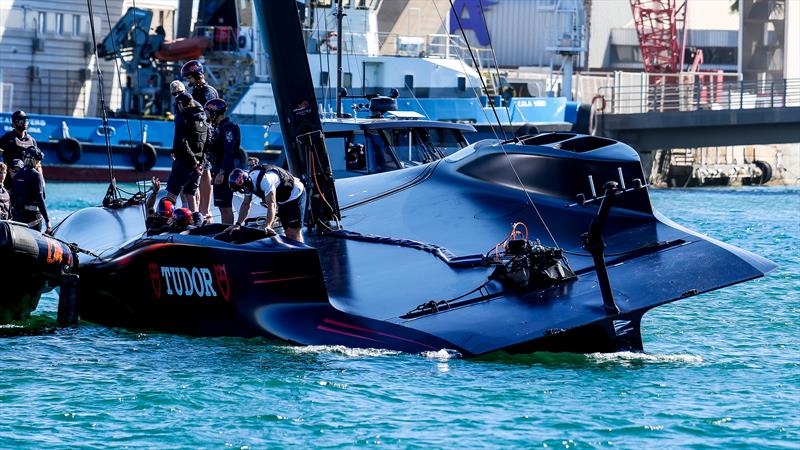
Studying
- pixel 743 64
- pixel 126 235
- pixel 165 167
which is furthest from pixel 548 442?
pixel 743 64

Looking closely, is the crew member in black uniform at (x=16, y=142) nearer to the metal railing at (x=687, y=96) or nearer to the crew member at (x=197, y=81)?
the crew member at (x=197, y=81)

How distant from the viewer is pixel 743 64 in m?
58.3

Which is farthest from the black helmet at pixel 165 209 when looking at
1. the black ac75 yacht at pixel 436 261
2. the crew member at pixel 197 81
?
the crew member at pixel 197 81

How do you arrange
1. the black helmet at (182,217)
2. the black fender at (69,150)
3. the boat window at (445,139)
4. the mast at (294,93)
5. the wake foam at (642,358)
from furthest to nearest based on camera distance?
the black fender at (69,150)
the boat window at (445,139)
the mast at (294,93)
the black helmet at (182,217)
the wake foam at (642,358)

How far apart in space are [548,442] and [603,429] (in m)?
0.49

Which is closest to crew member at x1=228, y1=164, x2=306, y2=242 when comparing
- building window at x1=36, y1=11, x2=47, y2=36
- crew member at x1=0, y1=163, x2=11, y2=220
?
crew member at x1=0, y1=163, x2=11, y2=220

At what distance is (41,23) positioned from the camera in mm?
47625

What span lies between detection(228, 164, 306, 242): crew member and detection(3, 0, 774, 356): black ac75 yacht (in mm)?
458

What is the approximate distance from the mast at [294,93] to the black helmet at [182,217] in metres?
1.28

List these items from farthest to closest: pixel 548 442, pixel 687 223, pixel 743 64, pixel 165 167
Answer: pixel 743 64 → pixel 165 167 → pixel 687 223 → pixel 548 442

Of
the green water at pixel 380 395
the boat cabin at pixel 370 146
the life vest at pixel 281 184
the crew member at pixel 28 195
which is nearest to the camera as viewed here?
the green water at pixel 380 395

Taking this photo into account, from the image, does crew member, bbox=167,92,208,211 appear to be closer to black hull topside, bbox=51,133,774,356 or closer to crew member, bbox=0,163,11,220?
black hull topside, bbox=51,133,774,356

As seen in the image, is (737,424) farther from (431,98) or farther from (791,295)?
(431,98)

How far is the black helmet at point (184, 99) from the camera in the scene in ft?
47.6
